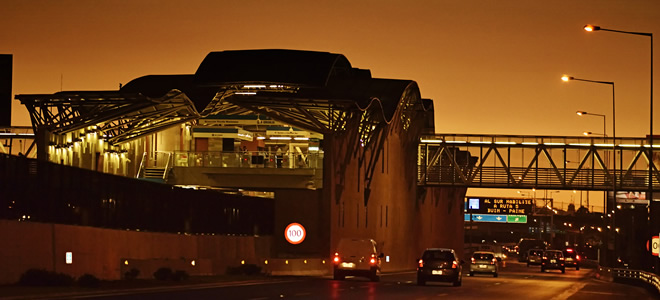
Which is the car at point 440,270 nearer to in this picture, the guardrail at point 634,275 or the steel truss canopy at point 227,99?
the guardrail at point 634,275

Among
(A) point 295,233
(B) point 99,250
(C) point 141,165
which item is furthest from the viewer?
(C) point 141,165

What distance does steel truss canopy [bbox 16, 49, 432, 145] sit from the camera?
62625 mm

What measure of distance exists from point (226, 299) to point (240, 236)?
31.3 metres

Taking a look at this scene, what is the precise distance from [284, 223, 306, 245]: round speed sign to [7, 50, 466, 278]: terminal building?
687 mm

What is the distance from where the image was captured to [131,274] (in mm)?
39219

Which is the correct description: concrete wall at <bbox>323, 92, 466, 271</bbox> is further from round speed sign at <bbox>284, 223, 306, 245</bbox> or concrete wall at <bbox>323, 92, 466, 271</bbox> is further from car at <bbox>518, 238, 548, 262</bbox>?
car at <bbox>518, 238, 548, 262</bbox>

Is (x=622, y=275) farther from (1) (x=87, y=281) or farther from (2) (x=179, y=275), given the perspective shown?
(1) (x=87, y=281)

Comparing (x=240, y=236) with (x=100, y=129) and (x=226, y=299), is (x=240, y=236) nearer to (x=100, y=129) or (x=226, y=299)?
(x=100, y=129)

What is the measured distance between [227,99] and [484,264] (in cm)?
1834

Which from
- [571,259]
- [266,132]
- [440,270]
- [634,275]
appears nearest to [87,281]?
[440,270]

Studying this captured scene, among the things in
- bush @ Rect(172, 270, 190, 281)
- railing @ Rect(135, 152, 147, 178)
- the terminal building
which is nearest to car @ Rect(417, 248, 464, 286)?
bush @ Rect(172, 270, 190, 281)

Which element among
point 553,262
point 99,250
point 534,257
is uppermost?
point 99,250

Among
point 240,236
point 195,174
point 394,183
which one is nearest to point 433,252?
point 240,236

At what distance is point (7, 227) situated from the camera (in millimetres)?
32125
